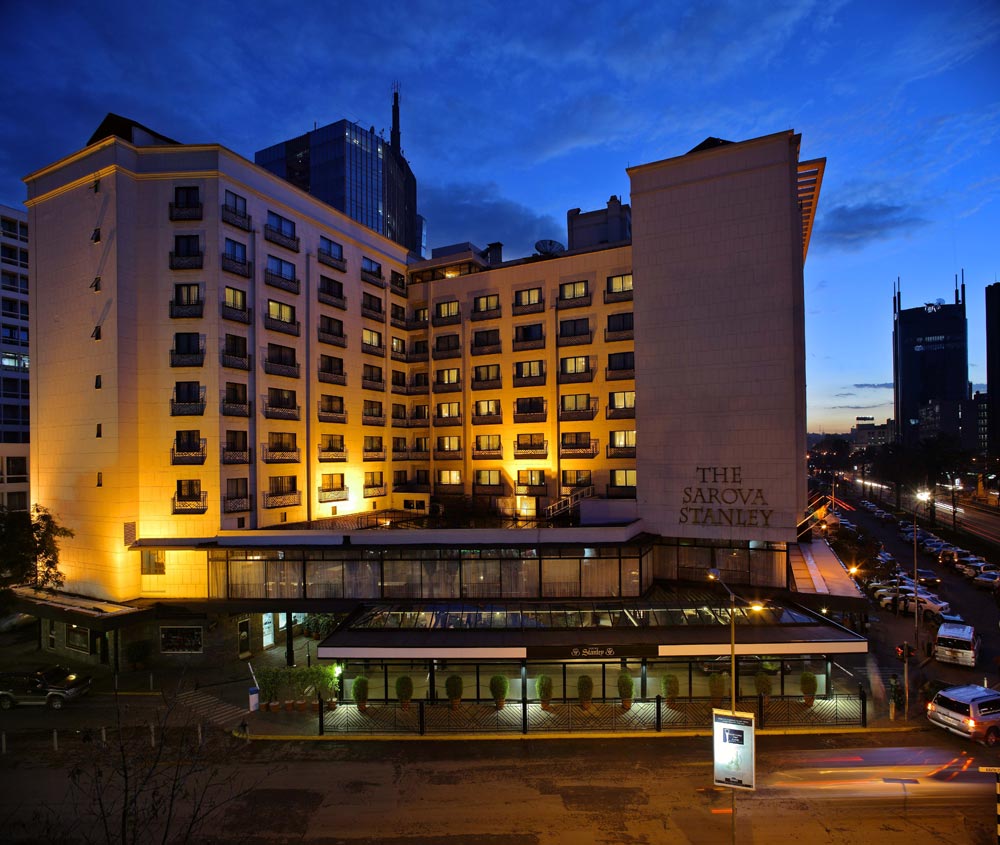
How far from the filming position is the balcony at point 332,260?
46.2 metres

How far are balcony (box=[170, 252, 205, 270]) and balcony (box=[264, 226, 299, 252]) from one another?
5.37 meters

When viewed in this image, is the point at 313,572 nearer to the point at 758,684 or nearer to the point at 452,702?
the point at 452,702

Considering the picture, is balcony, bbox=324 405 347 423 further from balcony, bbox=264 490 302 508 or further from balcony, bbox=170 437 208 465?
balcony, bbox=170 437 208 465

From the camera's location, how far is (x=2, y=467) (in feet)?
191

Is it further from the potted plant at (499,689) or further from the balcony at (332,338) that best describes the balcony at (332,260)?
the potted plant at (499,689)

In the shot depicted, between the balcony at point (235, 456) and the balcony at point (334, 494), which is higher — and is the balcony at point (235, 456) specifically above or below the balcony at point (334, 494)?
above

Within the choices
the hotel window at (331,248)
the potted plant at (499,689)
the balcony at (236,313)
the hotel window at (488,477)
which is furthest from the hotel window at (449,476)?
the potted plant at (499,689)

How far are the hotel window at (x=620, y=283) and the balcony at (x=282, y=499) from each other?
99.6 ft

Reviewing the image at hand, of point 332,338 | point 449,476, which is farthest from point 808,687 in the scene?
point 332,338

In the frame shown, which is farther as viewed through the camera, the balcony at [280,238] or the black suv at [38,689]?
the balcony at [280,238]

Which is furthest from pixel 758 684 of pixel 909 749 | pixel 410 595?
pixel 410 595

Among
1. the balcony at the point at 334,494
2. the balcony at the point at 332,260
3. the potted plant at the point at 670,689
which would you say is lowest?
the potted plant at the point at 670,689

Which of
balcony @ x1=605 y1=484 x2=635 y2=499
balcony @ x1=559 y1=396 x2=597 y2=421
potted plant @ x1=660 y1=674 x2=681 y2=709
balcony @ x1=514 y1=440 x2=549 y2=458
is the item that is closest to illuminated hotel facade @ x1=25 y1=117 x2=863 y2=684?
balcony @ x1=605 y1=484 x2=635 y2=499

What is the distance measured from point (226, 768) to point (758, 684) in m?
24.3
